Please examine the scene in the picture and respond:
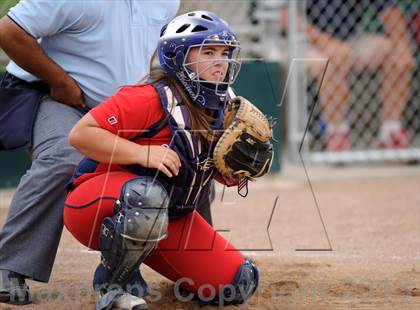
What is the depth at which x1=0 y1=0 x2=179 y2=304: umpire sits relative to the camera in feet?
12.6

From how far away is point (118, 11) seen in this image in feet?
13.6

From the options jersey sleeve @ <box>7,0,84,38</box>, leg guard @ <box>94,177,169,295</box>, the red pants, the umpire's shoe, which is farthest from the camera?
jersey sleeve @ <box>7,0,84,38</box>

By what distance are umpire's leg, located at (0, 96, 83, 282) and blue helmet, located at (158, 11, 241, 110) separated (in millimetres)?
661

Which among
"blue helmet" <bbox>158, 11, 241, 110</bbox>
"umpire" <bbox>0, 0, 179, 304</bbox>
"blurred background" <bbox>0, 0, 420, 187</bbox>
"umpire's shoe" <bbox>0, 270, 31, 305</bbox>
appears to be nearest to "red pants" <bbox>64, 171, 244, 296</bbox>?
"umpire" <bbox>0, 0, 179, 304</bbox>

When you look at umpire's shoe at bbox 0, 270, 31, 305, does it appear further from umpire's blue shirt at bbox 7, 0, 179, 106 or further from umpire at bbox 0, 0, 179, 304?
umpire's blue shirt at bbox 7, 0, 179, 106

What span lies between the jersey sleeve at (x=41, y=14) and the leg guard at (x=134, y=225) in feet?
3.11

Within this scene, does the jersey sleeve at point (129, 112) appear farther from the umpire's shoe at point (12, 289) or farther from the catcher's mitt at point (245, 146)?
the umpire's shoe at point (12, 289)

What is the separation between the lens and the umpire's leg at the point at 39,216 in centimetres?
384

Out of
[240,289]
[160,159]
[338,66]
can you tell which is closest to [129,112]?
[160,159]

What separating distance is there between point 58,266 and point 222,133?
169 centimetres

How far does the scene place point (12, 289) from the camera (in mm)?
3801

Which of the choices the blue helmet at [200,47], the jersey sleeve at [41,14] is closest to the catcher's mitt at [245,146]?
the blue helmet at [200,47]

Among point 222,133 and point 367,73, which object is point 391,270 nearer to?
point 222,133

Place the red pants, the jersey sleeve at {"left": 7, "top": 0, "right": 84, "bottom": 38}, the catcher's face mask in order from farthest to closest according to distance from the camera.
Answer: the jersey sleeve at {"left": 7, "top": 0, "right": 84, "bottom": 38} → the red pants → the catcher's face mask
